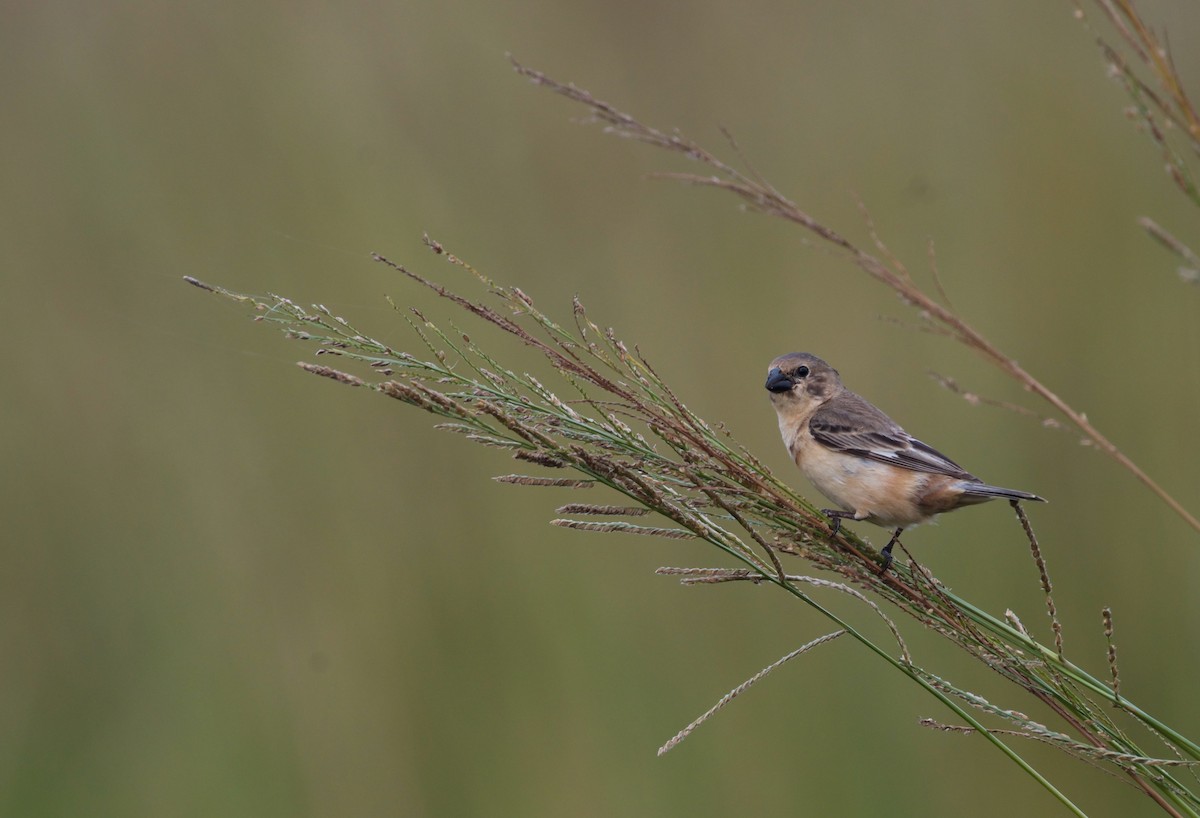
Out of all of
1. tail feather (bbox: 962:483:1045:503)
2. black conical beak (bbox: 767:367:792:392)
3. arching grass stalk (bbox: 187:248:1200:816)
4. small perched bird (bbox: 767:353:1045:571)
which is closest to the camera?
arching grass stalk (bbox: 187:248:1200:816)

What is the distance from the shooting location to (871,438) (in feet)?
10.3

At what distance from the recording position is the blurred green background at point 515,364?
3.55m

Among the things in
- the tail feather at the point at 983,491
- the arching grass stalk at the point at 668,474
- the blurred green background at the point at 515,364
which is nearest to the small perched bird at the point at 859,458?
the tail feather at the point at 983,491

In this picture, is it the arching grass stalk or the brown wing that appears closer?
the arching grass stalk

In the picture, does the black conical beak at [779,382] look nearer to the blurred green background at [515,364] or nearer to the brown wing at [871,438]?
the brown wing at [871,438]

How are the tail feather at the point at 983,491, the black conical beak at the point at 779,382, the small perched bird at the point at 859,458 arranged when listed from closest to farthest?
1. the tail feather at the point at 983,491
2. the small perched bird at the point at 859,458
3. the black conical beak at the point at 779,382

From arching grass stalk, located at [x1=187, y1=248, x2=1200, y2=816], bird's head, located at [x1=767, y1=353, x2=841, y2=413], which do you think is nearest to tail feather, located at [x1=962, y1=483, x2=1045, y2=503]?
arching grass stalk, located at [x1=187, y1=248, x2=1200, y2=816]

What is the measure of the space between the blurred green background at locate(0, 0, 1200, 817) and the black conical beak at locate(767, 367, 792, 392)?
623 millimetres

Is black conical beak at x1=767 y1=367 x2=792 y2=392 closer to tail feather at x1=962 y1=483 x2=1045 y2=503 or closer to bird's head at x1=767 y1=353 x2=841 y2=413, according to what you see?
bird's head at x1=767 y1=353 x2=841 y2=413

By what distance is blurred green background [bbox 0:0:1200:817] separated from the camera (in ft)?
11.6

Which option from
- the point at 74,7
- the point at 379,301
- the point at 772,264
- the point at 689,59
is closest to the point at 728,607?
the point at 772,264

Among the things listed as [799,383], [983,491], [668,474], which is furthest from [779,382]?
[668,474]

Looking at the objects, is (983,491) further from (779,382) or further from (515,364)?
(515,364)

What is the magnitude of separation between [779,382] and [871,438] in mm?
436
